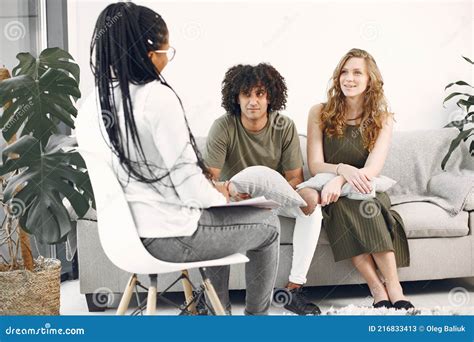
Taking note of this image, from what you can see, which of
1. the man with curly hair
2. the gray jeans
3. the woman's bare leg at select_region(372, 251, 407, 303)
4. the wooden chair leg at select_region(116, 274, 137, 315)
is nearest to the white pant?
the man with curly hair

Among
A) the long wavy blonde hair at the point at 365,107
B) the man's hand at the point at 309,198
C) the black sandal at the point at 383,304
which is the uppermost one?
the long wavy blonde hair at the point at 365,107

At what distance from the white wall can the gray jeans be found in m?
0.65

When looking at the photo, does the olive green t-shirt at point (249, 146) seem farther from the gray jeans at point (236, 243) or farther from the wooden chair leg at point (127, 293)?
the wooden chair leg at point (127, 293)

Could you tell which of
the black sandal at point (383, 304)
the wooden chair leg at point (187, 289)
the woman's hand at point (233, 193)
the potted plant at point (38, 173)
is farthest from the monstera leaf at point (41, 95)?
the black sandal at point (383, 304)

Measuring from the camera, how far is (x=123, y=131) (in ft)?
5.80

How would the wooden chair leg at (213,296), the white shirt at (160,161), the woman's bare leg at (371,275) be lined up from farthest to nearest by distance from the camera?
the woman's bare leg at (371,275), the wooden chair leg at (213,296), the white shirt at (160,161)

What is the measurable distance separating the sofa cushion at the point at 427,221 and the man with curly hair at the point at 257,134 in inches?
15.6

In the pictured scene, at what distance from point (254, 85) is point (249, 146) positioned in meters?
0.20

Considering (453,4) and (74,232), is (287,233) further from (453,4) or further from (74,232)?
(453,4)

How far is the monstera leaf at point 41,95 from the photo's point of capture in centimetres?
240

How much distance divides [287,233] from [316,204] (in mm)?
154

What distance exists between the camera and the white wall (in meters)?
2.45

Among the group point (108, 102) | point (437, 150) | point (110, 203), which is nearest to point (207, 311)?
point (110, 203)

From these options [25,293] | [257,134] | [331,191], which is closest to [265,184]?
[257,134]
